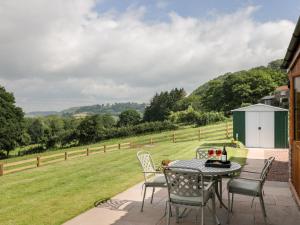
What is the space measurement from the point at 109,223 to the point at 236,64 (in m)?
80.6

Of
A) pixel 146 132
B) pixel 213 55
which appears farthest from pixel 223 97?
pixel 146 132

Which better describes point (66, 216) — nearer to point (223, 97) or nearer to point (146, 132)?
point (146, 132)

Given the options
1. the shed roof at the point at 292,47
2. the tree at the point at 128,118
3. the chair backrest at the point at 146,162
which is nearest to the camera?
the shed roof at the point at 292,47

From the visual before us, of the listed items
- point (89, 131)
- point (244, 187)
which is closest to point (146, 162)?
point (244, 187)

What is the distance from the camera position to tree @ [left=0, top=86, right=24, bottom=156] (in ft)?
86.1

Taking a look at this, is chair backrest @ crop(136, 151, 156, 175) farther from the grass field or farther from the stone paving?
the grass field

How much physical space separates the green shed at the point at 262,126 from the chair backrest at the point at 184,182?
12178 mm

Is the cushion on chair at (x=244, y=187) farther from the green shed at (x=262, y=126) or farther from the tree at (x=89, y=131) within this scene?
the tree at (x=89, y=131)

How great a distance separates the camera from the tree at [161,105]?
5981 centimetres

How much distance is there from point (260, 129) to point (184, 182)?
12313 millimetres

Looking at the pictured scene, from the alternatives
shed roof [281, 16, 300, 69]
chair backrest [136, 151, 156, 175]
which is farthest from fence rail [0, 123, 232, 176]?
shed roof [281, 16, 300, 69]

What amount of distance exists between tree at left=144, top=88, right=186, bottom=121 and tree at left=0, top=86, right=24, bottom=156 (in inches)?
1304

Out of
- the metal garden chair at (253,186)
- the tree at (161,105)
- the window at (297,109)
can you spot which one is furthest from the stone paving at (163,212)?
the tree at (161,105)

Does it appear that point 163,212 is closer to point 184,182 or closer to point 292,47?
point 184,182
